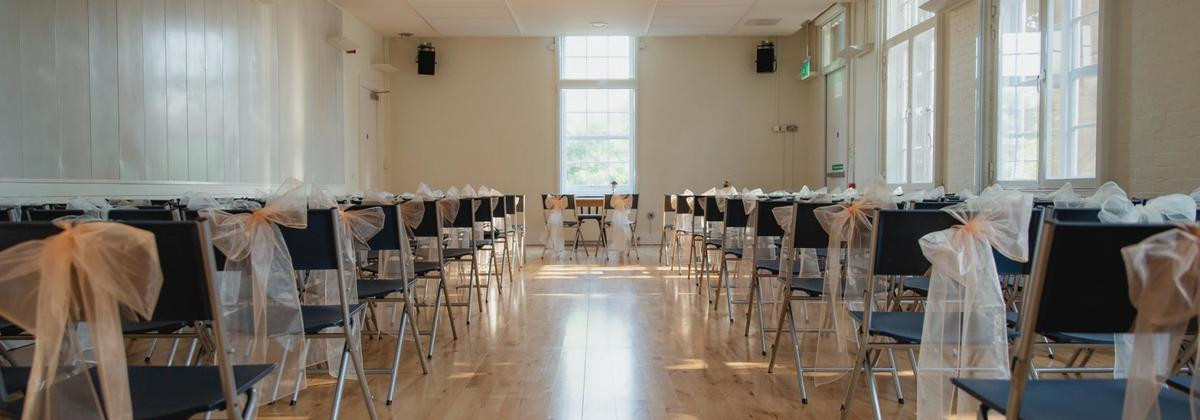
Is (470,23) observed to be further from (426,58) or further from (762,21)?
(762,21)

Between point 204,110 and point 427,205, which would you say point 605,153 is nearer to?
point 204,110

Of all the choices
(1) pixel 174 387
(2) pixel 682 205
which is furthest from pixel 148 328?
(2) pixel 682 205

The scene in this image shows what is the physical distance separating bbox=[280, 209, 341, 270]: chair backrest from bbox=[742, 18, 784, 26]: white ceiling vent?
27.7ft

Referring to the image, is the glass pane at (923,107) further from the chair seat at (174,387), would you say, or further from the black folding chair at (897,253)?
the chair seat at (174,387)

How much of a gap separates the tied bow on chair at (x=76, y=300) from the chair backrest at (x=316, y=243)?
113cm

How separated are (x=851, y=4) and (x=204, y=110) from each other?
7.13m

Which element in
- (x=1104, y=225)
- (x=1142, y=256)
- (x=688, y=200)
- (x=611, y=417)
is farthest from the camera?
(x=688, y=200)

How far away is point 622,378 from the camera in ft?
10.7

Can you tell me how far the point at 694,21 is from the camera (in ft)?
32.7

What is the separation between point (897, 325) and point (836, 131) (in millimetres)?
7880

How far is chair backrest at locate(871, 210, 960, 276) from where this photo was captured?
2.22 meters

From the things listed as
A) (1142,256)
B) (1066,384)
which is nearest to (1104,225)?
(1142,256)

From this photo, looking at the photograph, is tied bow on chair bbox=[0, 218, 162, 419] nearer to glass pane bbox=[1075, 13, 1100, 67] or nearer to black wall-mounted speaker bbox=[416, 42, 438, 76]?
glass pane bbox=[1075, 13, 1100, 67]

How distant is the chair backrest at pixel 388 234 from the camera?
308cm
